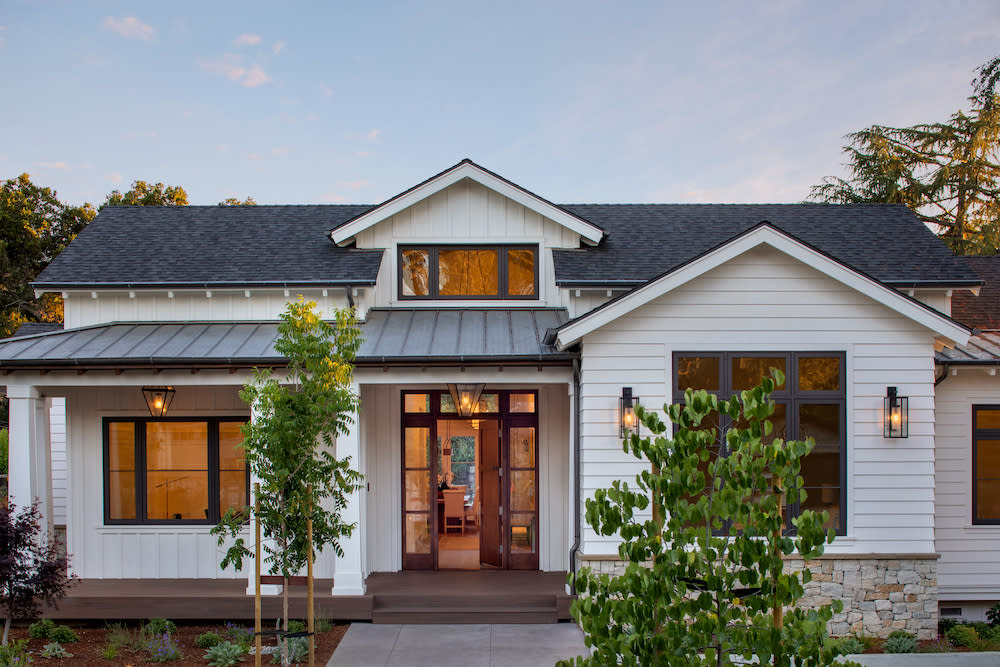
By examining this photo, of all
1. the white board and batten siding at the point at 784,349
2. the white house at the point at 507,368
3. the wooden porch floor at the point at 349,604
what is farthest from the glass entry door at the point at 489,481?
the white board and batten siding at the point at 784,349

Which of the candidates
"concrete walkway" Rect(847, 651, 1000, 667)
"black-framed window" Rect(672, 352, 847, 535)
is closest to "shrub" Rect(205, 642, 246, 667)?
"black-framed window" Rect(672, 352, 847, 535)

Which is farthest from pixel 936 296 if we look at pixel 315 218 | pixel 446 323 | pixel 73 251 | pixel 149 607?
pixel 73 251

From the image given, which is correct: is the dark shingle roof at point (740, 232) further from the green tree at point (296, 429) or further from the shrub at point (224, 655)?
the shrub at point (224, 655)

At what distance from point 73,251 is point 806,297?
11.1 meters

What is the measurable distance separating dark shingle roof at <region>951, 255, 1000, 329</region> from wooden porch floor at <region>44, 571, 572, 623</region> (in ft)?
26.4

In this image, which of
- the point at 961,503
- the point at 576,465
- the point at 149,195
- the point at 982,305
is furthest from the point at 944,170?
the point at 149,195

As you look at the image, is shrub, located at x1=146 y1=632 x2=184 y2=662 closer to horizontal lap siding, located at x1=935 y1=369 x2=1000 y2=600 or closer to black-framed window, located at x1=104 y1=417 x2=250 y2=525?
black-framed window, located at x1=104 y1=417 x2=250 y2=525

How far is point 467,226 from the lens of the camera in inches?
410

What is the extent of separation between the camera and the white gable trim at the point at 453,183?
10078mm

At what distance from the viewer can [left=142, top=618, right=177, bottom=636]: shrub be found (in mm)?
7797

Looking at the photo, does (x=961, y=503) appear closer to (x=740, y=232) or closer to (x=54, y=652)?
(x=740, y=232)

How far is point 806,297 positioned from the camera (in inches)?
313

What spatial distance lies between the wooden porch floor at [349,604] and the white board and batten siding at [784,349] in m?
1.22

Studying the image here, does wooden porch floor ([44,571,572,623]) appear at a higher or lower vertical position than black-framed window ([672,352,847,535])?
lower
